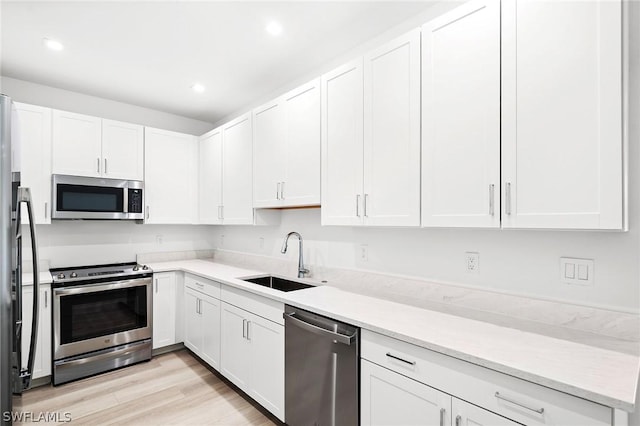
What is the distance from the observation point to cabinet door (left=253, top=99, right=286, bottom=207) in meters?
2.73

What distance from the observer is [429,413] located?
134 centimetres

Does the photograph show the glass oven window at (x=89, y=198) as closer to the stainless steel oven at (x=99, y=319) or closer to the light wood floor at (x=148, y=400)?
the stainless steel oven at (x=99, y=319)

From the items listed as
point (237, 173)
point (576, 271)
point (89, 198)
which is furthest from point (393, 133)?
point (89, 198)

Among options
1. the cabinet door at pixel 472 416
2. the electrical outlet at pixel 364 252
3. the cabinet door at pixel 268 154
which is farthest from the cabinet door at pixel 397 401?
the cabinet door at pixel 268 154

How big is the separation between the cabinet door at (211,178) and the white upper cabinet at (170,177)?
11 cm

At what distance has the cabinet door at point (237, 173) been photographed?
10.3ft

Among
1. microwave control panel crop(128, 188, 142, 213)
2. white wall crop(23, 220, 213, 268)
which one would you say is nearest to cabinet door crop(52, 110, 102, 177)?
microwave control panel crop(128, 188, 142, 213)

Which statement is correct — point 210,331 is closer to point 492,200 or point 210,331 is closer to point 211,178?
point 211,178

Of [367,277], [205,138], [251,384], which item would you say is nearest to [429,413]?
[367,277]

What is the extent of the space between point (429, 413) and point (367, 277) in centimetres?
110

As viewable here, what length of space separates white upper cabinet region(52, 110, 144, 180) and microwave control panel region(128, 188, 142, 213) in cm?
16

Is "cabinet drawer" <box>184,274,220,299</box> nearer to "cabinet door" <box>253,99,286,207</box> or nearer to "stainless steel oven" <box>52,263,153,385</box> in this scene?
"stainless steel oven" <box>52,263,153,385</box>

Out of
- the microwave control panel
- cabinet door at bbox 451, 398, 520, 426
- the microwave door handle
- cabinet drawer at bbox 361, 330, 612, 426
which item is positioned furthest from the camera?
the microwave control panel

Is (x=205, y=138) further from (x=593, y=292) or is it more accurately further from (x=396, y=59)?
(x=593, y=292)
